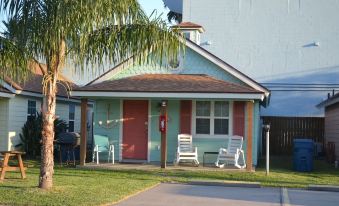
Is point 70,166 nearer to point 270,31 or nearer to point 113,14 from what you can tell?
point 113,14

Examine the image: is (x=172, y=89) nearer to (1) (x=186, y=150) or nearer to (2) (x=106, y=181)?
(1) (x=186, y=150)

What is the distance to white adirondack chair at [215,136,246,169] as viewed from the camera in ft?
61.4

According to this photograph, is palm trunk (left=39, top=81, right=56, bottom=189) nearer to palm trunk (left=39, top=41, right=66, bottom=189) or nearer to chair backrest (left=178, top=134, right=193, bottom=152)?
palm trunk (left=39, top=41, right=66, bottom=189)

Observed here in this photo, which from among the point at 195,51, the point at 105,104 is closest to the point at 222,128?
the point at 195,51

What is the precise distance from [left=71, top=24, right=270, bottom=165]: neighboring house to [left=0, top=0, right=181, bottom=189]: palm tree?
6358 millimetres

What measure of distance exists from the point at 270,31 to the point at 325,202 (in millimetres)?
19975

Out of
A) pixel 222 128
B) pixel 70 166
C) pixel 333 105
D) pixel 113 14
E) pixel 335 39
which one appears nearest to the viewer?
pixel 113 14

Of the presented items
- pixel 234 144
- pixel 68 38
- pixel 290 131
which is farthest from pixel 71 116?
pixel 68 38

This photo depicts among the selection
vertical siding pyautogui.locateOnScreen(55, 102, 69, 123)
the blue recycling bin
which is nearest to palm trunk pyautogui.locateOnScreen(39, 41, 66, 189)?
the blue recycling bin

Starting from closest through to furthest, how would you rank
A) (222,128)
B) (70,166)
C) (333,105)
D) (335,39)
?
1. (70,166)
2. (222,128)
3. (333,105)
4. (335,39)

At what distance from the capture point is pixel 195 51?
20.0 metres

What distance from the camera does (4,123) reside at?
21422mm

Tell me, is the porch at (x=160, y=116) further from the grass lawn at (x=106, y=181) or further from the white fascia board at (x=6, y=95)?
the white fascia board at (x=6, y=95)

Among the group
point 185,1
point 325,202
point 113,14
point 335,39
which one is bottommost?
point 325,202
